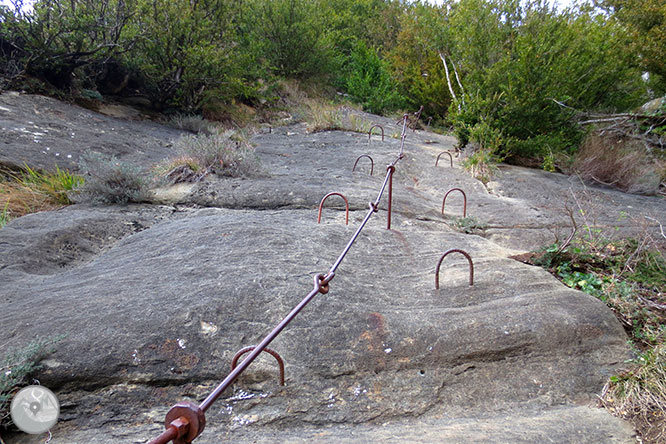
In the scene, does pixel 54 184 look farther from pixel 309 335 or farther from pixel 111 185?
pixel 309 335

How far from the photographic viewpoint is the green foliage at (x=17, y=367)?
5.13ft

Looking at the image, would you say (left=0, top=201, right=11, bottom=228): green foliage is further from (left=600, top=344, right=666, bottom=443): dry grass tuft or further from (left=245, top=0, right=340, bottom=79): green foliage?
(left=245, top=0, right=340, bottom=79): green foliage

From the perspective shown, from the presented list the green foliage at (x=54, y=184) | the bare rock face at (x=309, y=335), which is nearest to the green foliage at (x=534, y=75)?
the bare rock face at (x=309, y=335)

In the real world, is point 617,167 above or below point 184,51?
below

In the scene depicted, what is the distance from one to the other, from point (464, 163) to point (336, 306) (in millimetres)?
5510

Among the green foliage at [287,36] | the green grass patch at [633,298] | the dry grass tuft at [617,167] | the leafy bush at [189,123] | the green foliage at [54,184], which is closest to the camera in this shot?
the green grass patch at [633,298]

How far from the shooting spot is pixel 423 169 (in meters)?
6.97

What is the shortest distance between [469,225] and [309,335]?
275 cm

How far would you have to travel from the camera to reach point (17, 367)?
1.70 meters

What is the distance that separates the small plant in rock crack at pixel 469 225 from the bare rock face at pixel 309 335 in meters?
0.86

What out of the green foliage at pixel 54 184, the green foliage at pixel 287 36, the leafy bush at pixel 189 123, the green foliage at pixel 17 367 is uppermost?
the green foliage at pixel 287 36

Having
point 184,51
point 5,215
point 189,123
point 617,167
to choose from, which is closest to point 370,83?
point 184,51

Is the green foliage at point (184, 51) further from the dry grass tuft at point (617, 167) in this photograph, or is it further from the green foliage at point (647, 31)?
the green foliage at point (647, 31)

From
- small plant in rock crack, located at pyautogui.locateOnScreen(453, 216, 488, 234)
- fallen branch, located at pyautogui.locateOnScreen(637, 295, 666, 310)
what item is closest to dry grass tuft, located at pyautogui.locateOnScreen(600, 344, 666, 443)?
fallen branch, located at pyautogui.locateOnScreen(637, 295, 666, 310)
